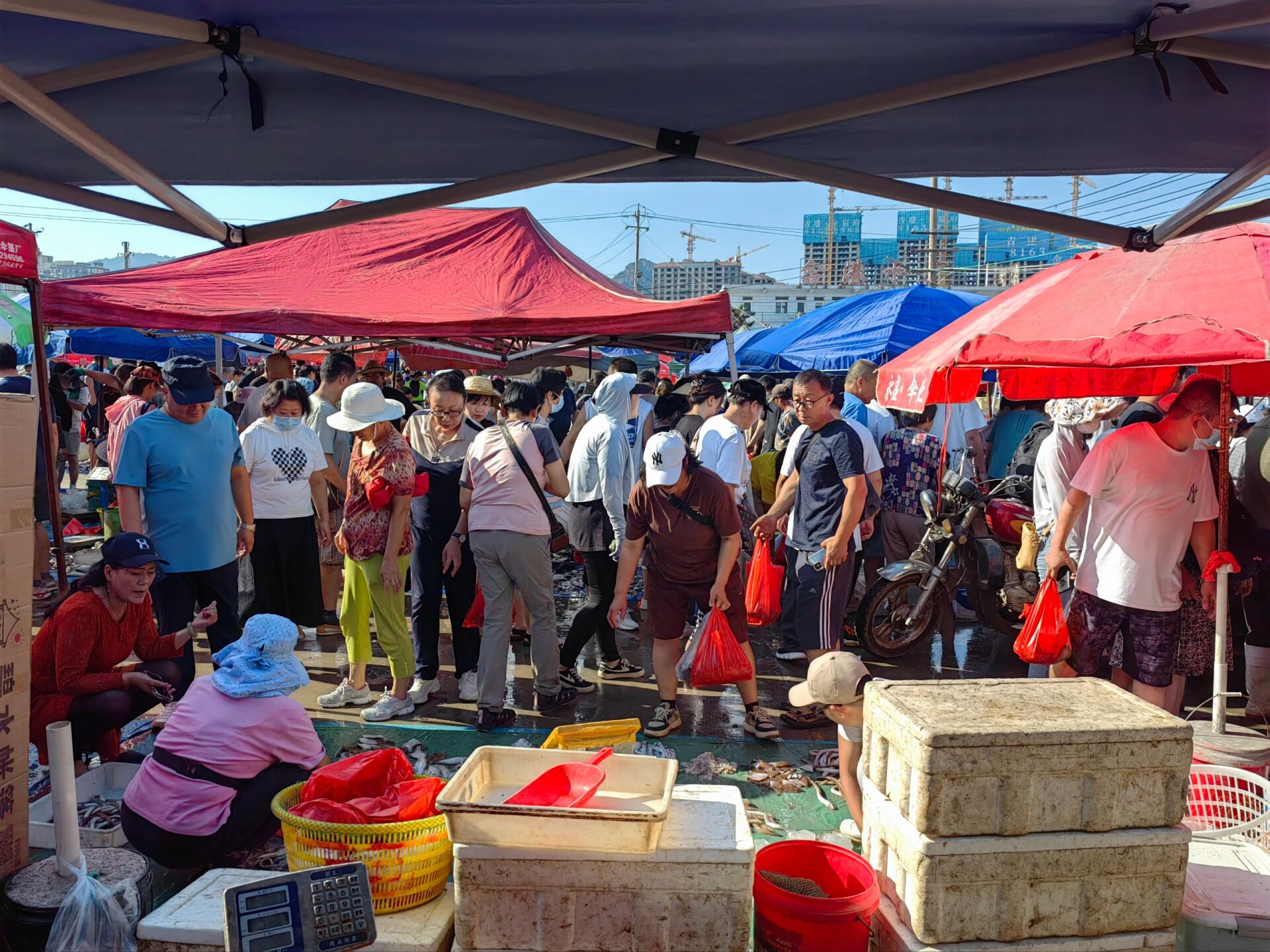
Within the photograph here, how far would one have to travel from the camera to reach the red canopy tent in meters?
6.73

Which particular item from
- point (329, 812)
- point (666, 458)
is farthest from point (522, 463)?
point (329, 812)

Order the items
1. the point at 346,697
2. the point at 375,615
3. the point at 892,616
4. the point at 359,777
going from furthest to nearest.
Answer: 1. the point at 892,616
2. the point at 346,697
3. the point at 375,615
4. the point at 359,777

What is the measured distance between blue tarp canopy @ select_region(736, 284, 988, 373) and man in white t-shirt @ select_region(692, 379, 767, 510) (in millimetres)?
4834

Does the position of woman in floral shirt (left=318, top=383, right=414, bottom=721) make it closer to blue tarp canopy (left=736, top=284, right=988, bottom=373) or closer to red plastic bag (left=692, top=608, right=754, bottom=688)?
red plastic bag (left=692, top=608, right=754, bottom=688)

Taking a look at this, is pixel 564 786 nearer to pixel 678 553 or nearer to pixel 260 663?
pixel 260 663

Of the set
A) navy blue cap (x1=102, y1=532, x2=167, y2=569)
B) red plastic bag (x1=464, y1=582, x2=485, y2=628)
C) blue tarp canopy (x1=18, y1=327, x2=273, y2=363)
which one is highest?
blue tarp canopy (x1=18, y1=327, x2=273, y2=363)

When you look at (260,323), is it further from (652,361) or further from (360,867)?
(652,361)

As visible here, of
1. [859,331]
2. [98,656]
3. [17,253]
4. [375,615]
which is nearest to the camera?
[98,656]

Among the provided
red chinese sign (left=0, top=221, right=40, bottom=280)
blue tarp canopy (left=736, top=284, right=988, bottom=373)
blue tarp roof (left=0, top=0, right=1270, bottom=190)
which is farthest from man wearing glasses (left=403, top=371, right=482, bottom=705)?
blue tarp canopy (left=736, top=284, right=988, bottom=373)

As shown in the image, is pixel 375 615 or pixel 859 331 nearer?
pixel 375 615

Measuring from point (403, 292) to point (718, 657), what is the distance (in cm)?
441

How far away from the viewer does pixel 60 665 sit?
3941mm

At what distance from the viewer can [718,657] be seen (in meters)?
4.88

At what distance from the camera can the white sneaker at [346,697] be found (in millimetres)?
5582
